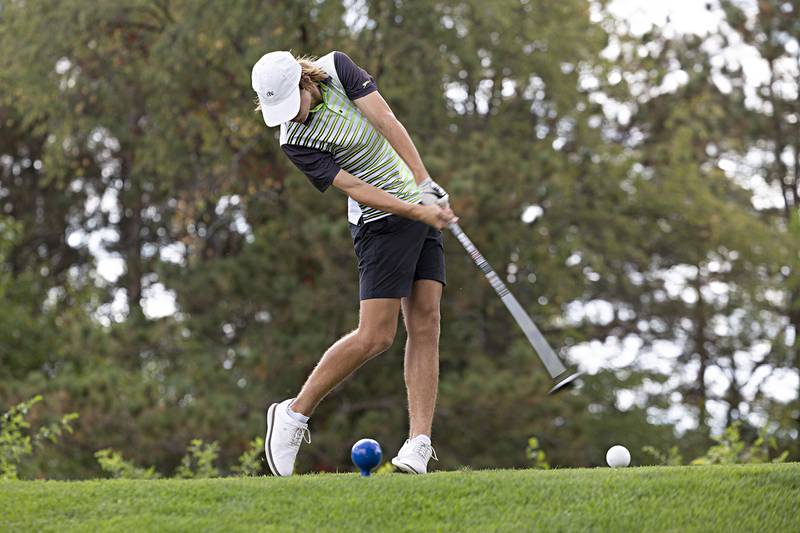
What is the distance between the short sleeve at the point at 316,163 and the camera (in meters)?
5.38

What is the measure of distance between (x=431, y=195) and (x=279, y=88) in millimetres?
804

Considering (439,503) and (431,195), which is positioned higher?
(431,195)

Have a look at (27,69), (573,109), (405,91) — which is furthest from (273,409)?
(573,109)

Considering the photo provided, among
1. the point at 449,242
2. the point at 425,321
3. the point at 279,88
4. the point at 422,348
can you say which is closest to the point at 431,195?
the point at 425,321

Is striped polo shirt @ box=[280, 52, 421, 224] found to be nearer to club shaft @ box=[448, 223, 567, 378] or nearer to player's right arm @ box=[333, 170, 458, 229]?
player's right arm @ box=[333, 170, 458, 229]

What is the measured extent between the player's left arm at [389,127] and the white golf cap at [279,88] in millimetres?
316

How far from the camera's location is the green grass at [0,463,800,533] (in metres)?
4.59

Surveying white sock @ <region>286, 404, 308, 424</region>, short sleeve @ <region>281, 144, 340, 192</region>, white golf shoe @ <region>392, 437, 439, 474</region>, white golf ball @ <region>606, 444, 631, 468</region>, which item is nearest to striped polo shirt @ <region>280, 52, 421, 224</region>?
short sleeve @ <region>281, 144, 340, 192</region>

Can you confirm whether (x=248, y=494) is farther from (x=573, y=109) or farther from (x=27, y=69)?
(x=573, y=109)

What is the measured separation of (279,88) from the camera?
532 cm

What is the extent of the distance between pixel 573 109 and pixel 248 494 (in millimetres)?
14881

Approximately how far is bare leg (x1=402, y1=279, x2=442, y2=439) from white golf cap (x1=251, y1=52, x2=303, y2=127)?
3.20ft

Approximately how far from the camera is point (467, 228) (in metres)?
15.4

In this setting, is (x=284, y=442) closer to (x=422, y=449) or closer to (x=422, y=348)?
(x=422, y=449)
